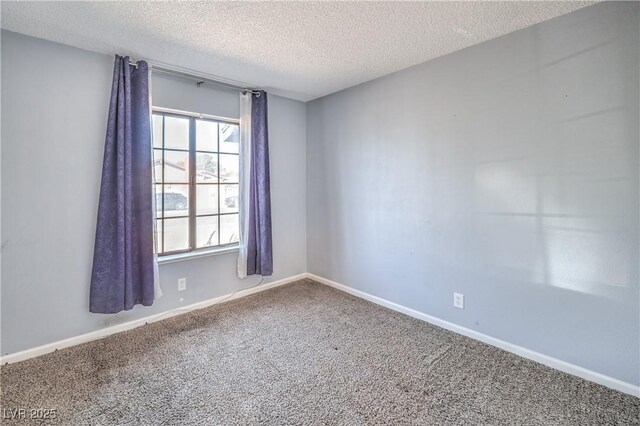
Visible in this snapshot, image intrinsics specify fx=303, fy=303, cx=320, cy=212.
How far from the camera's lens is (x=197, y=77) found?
298cm

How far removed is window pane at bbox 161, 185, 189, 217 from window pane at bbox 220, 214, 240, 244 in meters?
0.43

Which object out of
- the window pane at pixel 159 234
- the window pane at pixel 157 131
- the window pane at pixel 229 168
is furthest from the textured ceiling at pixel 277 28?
the window pane at pixel 159 234

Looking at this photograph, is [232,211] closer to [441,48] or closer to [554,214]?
[441,48]

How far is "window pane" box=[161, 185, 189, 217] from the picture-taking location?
2963 mm

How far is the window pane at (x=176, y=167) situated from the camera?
296 cm

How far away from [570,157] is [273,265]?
300cm

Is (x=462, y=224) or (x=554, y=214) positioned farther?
(x=462, y=224)

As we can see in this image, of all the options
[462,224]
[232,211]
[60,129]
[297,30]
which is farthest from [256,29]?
[462,224]

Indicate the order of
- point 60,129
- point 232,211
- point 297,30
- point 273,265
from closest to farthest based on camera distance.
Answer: point 297,30, point 60,129, point 232,211, point 273,265

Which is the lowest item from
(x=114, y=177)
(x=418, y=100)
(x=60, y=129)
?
(x=114, y=177)

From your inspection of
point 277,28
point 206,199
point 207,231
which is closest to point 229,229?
point 207,231

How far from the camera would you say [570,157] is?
2012 mm

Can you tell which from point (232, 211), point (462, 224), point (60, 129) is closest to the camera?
point (60, 129)

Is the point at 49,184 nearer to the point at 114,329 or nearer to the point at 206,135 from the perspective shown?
the point at 114,329
